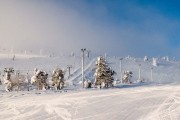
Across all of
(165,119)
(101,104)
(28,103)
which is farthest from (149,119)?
(28,103)

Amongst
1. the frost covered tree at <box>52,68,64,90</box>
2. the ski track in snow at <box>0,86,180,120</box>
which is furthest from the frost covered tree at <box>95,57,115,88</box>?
the ski track in snow at <box>0,86,180,120</box>

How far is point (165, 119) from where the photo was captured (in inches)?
1006

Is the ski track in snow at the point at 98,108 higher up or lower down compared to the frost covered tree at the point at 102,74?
lower down

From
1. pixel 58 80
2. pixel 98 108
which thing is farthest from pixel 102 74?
pixel 98 108

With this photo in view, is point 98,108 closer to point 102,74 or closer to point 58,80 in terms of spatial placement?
point 58,80

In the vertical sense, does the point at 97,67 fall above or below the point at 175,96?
above

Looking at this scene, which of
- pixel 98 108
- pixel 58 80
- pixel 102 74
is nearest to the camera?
pixel 98 108

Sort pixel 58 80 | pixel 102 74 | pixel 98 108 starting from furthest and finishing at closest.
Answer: pixel 102 74 → pixel 58 80 → pixel 98 108

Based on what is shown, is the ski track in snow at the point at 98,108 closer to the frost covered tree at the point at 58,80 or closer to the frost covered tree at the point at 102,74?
the frost covered tree at the point at 58,80

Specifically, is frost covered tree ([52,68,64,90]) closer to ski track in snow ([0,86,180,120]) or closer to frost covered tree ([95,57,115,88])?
frost covered tree ([95,57,115,88])

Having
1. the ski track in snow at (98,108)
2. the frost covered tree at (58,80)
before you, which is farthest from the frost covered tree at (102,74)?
the ski track in snow at (98,108)

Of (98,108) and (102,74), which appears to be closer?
(98,108)

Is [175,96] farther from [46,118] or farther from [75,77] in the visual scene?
[75,77]

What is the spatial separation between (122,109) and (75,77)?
13944 cm
